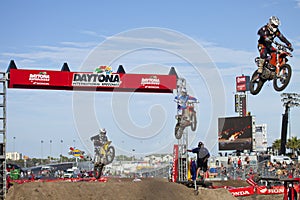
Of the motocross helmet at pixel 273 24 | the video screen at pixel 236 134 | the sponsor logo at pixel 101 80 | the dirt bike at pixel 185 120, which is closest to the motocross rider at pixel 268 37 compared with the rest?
the motocross helmet at pixel 273 24

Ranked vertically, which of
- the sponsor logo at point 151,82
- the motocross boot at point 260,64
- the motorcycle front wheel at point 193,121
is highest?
the sponsor logo at point 151,82

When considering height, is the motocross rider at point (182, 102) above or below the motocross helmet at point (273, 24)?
below

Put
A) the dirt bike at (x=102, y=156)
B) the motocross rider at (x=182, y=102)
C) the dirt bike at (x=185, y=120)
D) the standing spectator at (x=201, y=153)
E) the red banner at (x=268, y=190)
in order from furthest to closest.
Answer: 1. the dirt bike at (x=102, y=156)
2. the motocross rider at (x=182, y=102)
3. the dirt bike at (x=185, y=120)
4. the red banner at (x=268, y=190)
5. the standing spectator at (x=201, y=153)

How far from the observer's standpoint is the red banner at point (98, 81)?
88.0ft

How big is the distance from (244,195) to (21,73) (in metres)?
13.4

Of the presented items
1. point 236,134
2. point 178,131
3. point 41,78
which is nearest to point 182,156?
point 178,131

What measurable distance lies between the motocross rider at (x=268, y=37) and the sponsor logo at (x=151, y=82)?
44.2 ft

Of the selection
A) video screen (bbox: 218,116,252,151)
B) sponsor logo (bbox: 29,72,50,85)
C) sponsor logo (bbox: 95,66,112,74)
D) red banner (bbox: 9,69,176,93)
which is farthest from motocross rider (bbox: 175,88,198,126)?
video screen (bbox: 218,116,252,151)

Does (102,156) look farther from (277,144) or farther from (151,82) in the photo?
(277,144)

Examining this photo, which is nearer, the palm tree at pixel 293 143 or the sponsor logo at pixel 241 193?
the sponsor logo at pixel 241 193

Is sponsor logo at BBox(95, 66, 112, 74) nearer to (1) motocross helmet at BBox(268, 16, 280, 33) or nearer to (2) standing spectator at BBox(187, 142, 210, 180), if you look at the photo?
(2) standing spectator at BBox(187, 142, 210, 180)

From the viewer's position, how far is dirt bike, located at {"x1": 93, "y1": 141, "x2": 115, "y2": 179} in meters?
26.9

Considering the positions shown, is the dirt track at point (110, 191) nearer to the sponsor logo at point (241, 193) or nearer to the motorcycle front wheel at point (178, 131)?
the sponsor logo at point (241, 193)

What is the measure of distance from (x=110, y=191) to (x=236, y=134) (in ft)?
101
